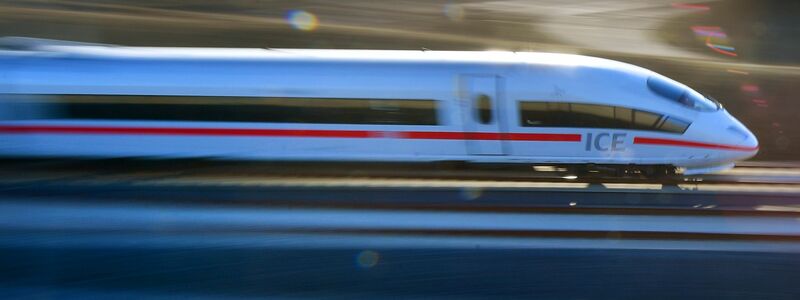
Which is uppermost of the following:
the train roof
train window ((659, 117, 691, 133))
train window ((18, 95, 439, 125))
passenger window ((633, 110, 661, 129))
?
the train roof

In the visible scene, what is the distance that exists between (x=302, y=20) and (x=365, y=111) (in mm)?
14152

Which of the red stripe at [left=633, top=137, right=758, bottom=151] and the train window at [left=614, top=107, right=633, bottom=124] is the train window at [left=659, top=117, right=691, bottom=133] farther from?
the train window at [left=614, top=107, right=633, bottom=124]

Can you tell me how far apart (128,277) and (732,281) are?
3.71 metres

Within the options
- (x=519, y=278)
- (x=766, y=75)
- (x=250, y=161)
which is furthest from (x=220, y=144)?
(x=766, y=75)

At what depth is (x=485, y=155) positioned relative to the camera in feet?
30.8

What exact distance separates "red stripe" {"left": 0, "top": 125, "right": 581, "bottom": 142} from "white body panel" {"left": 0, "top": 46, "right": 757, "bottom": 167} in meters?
0.01

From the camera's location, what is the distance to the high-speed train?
9195 mm

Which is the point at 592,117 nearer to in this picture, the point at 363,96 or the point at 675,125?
the point at 675,125

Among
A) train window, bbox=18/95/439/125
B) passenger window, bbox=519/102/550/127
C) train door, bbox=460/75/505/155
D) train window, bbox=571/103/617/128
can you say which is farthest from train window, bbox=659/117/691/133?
train window, bbox=18/95/439/125

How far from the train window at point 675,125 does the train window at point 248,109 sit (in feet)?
8.76

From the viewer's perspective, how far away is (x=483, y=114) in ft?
30.7

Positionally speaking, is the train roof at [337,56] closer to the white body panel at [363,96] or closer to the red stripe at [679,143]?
the white body panel at [363,96]

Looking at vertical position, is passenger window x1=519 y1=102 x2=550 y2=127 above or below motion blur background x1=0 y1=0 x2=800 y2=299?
above

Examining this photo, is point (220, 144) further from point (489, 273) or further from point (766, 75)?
point (766, 75)
